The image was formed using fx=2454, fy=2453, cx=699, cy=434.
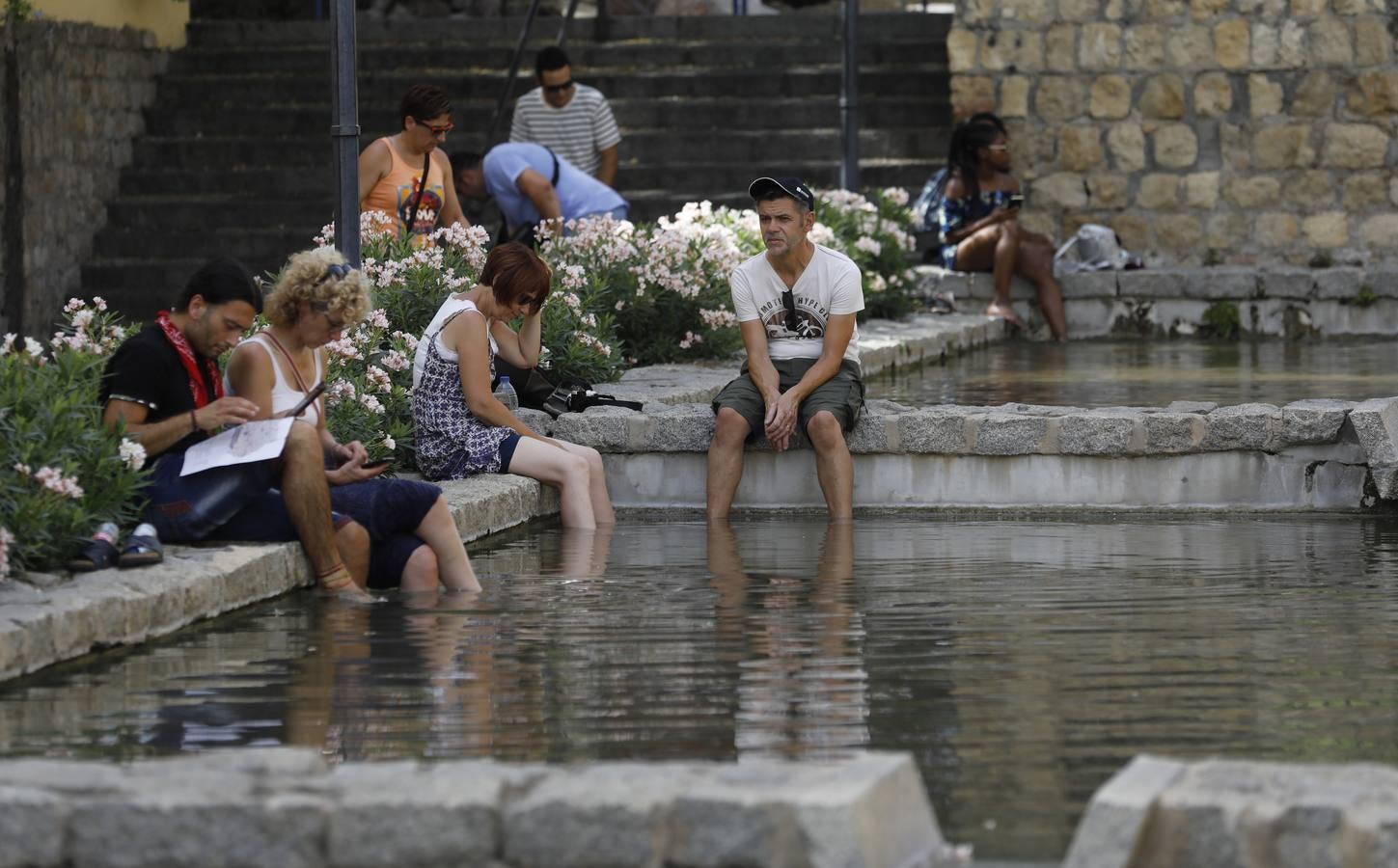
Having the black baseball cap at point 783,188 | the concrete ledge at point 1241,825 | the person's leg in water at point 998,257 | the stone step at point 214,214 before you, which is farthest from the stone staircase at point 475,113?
the concrete ledge at point 1241,825

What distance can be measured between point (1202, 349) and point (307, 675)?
1058cm

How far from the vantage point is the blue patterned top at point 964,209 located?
16.9 meters

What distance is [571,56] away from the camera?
18953mm

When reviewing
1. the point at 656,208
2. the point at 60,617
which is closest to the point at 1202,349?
the point at 656,208

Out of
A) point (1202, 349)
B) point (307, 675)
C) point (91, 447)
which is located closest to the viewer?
point (307, 675)

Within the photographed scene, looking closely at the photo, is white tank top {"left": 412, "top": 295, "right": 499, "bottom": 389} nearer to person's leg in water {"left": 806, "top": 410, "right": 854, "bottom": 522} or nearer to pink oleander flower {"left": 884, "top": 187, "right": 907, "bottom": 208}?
person's leg in water {"left": 806, "top": 410, "right": 854, "bottom": 522}

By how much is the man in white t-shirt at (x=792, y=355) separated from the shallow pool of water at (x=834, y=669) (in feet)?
3.14

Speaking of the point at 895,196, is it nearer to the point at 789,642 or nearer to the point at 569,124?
the point at 569,124

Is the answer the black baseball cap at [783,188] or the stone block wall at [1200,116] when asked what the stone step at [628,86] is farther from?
the black baseball cap at [783,188]

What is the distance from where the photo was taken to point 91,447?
684 centimetres

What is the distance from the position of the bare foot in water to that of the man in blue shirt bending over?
12.4 ft

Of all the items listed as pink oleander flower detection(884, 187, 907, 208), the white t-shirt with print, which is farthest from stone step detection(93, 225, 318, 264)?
the white t-shirt with print

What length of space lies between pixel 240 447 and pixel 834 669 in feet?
6.66

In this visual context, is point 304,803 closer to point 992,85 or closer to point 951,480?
point 951,480
